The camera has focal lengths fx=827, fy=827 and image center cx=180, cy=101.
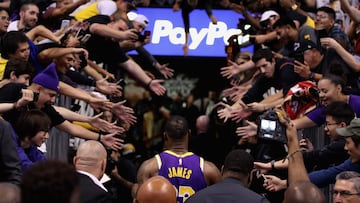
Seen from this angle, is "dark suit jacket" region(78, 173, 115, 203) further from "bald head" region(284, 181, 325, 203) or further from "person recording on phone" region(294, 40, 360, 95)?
"person recording on phone" region(294, 40, 360, 95)

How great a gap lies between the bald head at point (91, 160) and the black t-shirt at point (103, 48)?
4.34m

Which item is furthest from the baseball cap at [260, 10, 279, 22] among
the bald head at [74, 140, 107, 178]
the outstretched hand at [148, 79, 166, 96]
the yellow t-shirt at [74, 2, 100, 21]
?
the bald head at [74, 140, 107, 178]

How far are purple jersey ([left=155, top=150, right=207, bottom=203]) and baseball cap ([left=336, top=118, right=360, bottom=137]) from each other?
1.24 meters

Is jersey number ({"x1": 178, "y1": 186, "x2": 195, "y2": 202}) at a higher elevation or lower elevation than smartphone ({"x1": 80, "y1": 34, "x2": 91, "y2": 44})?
lower

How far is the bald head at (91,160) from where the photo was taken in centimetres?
600

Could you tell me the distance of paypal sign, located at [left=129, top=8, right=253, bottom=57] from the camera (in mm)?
14133

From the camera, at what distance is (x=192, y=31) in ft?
46.6

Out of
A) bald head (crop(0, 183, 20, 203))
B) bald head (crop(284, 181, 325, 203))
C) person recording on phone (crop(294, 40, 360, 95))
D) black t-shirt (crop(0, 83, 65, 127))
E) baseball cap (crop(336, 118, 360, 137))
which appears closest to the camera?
bald head (crop(0, 183, 20, 203))

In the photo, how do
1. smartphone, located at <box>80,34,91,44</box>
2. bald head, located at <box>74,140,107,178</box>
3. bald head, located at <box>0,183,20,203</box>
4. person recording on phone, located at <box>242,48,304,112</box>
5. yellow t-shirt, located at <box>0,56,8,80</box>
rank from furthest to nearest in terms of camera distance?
smartphone, located at <box>80,34,91,44</box>
person recording on phone, located at <box>242,48,304,112</box>
yellow t-shirt, located at <box>0,56,8,80</box>
bald head, located at <box>74,140,107,178</box>
bald head, located at <box>0,183,20,203</box>

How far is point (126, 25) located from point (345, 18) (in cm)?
350

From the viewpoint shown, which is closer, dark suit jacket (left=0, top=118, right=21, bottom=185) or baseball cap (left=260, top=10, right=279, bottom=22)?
dark suit jacket (left=0, top=118, right=21, bottom=185)

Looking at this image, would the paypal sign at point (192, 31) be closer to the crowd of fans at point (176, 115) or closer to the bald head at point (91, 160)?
the crowd of fans at point (176, 115)

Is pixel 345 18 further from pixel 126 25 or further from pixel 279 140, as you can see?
pixel 279 140

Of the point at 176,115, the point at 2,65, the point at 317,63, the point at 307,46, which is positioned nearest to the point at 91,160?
the point at 176,115
